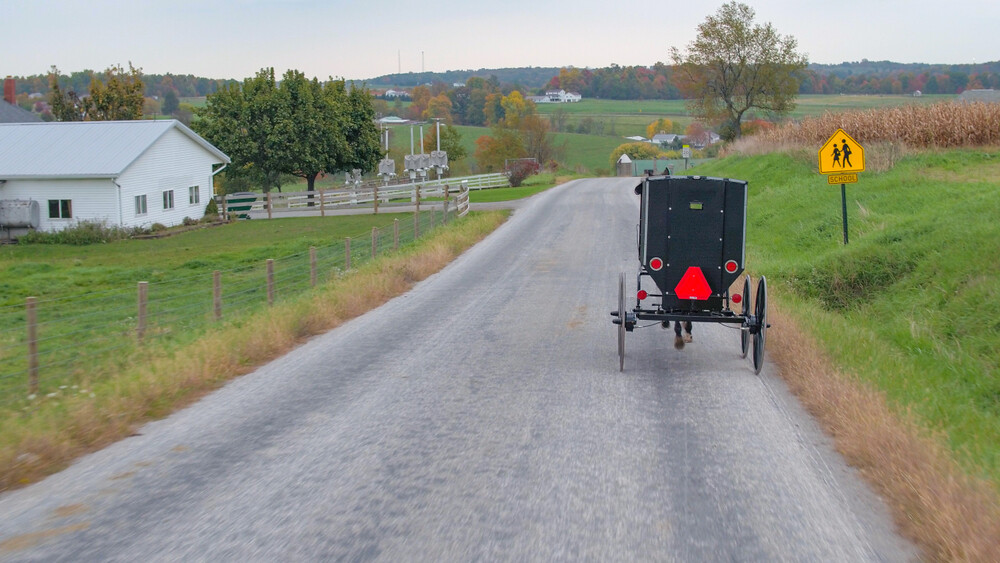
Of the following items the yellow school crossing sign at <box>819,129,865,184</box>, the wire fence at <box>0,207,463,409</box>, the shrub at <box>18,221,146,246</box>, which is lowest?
the shrub at <box>18,221,146,246</box>

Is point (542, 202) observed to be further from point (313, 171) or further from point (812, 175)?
point (313, 171)

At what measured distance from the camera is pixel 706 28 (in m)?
61.3

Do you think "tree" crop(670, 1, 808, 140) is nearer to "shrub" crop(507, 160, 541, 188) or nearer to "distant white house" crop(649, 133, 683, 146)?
"shrub" crop(507, 160, 541, 188)

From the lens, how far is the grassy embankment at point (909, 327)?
19.9 ft

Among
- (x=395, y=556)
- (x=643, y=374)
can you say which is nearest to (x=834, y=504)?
(x=395, y=556)

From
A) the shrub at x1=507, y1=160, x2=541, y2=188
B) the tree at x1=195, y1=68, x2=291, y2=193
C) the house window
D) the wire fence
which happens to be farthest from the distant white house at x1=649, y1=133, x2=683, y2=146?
the wire fence

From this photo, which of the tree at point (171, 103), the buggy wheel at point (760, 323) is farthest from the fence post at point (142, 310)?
the tree at point (171, 103)

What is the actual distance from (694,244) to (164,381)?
6041 mm

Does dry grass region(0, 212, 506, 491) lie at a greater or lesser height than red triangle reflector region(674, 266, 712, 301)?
lesser

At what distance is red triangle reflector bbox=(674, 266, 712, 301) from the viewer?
10.6 metres

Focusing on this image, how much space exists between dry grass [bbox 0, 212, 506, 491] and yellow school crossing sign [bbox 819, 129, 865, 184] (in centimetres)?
922

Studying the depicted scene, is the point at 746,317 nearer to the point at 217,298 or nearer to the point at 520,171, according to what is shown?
the point at 217,298

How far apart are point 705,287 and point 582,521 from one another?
5.39 meters

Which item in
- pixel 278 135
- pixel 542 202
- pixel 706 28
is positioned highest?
pixel 706 28
